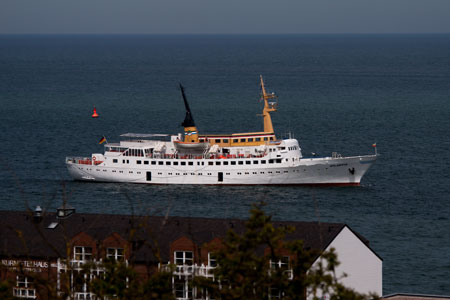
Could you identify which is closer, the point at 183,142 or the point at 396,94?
the point at 183,142

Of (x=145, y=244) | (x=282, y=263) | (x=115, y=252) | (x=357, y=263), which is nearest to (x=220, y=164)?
(x=357, y=263)

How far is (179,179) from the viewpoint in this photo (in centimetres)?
9931

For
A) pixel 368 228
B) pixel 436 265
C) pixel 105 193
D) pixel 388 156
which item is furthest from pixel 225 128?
pixel 436 265

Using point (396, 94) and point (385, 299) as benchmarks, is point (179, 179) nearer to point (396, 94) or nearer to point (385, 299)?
point (385, 299)

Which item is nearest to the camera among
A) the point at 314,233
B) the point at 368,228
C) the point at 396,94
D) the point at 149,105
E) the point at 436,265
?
the point at 314,233

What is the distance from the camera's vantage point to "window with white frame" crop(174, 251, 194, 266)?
5012 centimetres

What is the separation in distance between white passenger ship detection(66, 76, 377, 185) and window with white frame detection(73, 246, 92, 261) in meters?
46.8

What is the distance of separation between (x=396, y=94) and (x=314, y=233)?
143 meters

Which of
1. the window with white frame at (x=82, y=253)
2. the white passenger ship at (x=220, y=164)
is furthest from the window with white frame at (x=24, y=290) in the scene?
the white passenger ship at (x=220, y=164)

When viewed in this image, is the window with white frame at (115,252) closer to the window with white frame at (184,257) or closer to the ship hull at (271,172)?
the window with white frame at (184,257)

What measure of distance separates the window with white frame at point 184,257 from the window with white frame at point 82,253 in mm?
4034

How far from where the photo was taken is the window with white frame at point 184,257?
50125 mm

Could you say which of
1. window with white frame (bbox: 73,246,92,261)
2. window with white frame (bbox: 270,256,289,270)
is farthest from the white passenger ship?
window with white frame (bbox: 270,256,289,270)

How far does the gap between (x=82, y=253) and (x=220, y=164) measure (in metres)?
49.1
